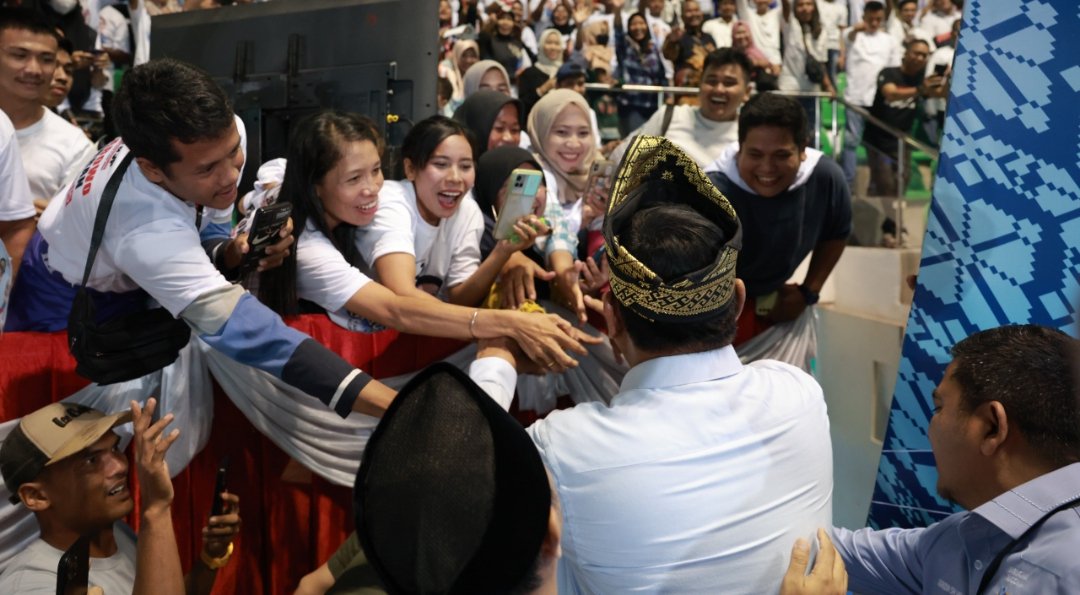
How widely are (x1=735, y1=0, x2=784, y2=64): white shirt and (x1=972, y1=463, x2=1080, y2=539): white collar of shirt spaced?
7578 mm

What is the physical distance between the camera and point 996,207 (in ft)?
7.80

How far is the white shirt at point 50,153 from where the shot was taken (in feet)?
11.9

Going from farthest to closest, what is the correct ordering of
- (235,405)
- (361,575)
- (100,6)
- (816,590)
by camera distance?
1. (100,6)
2. (235,405)
3. (361,575)
4. (816,590)

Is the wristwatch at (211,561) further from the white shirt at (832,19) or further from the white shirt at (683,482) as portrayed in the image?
the white shirt at (832,19)

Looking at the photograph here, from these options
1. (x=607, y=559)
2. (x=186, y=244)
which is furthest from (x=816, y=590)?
(x=186, y=244)

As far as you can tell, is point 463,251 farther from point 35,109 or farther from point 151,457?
point 35,109

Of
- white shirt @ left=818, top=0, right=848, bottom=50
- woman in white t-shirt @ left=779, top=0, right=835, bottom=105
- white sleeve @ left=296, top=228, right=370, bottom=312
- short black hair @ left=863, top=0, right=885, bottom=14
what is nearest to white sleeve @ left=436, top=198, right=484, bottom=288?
white sleeve @ left=296, top=228, right=370, bottom=312

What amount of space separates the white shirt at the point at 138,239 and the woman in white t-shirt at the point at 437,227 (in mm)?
615

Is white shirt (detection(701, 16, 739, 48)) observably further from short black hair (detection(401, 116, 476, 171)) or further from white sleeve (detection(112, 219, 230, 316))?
white sleeve (detection(112, 219, 230, 316))

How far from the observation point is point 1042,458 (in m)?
1.87

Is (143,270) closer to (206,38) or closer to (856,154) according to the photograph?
(206,38)

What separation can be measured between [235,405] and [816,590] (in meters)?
1.76

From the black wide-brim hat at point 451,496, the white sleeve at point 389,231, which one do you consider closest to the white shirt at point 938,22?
the white sleeve at point 389,231

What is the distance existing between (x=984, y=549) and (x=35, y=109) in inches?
135
